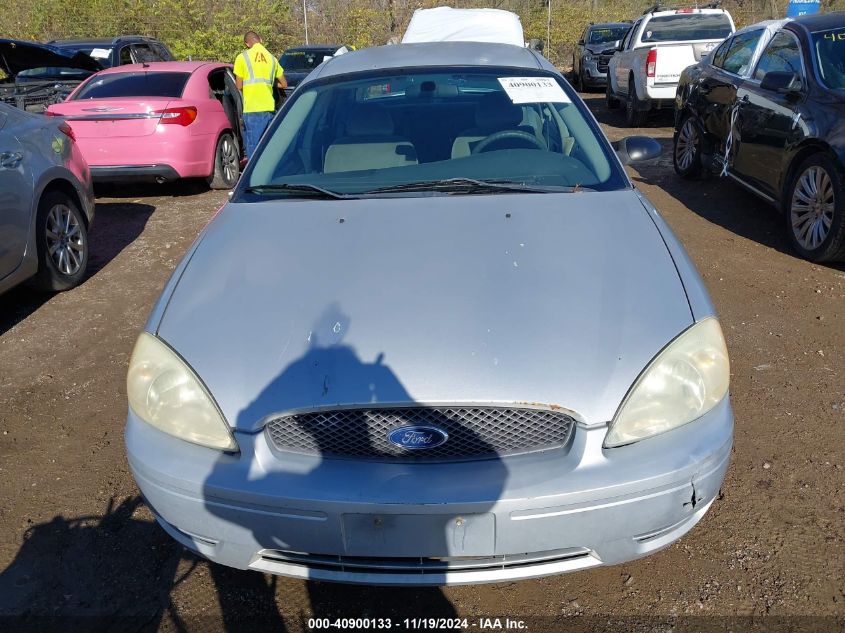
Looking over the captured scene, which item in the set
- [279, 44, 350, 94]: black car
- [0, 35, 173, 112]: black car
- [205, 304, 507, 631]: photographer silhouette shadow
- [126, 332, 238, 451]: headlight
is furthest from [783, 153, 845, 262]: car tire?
[279, 44, 350, 94]: black car

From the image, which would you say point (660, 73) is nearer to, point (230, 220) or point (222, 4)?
point (230, 220)

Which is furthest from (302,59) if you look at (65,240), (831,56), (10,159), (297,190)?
(297,190)

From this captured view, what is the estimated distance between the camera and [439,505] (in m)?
1.82

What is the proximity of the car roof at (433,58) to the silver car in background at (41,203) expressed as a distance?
2.20m

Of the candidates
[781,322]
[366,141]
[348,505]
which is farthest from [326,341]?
[781,322]

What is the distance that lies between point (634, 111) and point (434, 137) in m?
8.46

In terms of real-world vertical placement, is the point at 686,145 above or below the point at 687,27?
below

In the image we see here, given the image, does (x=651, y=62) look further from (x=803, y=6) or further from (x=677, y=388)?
(x=677, y=388)

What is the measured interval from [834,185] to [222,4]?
21.8 meters

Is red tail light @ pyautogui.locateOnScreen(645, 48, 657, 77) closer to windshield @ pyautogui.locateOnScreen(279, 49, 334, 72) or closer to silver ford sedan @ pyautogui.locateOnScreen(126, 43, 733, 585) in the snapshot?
windshield @ pyautogui.locateOnScreen(279, 49, 334, 72)

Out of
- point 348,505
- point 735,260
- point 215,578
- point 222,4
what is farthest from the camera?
point 222,4

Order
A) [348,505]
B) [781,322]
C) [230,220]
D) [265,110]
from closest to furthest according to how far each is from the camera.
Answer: [348,505] → [230,220] → [781,322] → [265,110]

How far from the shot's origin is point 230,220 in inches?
109

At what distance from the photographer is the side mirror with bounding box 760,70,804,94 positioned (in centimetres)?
519
